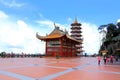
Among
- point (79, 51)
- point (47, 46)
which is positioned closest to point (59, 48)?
point (47, 46)

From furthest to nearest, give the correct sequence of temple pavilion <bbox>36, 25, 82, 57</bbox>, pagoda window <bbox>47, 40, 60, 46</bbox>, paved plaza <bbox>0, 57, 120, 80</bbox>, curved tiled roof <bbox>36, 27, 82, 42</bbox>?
1. curved tiled roof <bbox>36, 27, 82, 42</bbox>
2. pagoda window <bbox>47, 40, 60, 46</bbox>
3. temple pavilion <bbox>36, 25, 82, 57</bbox>
4. paved plaza <bbox>0, 57, 120, 80</bbox>

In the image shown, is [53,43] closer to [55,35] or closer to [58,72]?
[55,35]

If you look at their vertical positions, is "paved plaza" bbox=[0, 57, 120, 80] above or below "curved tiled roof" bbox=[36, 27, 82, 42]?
below

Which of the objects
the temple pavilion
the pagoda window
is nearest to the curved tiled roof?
the temple pavilion

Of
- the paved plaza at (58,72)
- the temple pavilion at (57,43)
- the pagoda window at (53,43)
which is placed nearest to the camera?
the paved plaza at (58,72)

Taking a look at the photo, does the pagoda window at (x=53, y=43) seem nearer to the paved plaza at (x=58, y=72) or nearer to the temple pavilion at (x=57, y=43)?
the temple pavilion at (x=57, y=43)

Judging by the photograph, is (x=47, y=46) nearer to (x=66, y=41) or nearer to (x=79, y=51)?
(x=66, y=41)

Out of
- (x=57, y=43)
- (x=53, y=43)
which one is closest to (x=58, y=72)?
(x=57, y=43)

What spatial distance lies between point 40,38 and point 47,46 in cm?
286

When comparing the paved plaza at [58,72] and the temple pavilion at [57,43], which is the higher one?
the temple pavilion at [57,43]

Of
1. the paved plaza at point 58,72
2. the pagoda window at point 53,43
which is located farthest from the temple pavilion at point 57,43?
the paved plaza at point 58,72

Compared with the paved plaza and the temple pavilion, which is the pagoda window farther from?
the paved plaza

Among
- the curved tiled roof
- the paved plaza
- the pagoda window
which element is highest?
the curved tiled roof

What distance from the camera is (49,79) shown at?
10.1 m
